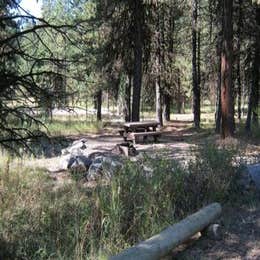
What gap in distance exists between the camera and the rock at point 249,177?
25.6ft

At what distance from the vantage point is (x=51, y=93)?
6.12 meters

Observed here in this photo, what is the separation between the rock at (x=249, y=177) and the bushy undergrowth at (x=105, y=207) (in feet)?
0.90

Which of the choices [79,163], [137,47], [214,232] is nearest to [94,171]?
[79,163]

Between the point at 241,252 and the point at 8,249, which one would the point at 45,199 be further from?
the point at 241,252

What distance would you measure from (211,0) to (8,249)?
15.8 m

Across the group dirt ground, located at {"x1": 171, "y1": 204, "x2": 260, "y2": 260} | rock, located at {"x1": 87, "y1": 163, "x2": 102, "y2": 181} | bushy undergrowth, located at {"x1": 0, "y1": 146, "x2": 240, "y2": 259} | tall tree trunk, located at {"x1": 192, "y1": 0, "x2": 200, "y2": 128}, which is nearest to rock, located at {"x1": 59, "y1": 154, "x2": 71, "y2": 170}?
rock, located at {"x1": 87, "y1": 163, "x2": 102, "y2": 181}

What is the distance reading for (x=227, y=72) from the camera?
52.2 ft

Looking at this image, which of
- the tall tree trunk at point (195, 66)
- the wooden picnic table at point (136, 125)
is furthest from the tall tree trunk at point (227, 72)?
the tall tree trunk at point (195, 66)

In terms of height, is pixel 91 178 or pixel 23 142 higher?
pixel 23 142

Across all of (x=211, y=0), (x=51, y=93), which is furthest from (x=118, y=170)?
(x=211, y=0)

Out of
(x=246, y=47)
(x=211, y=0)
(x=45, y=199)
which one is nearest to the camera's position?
(x=45, y=199)

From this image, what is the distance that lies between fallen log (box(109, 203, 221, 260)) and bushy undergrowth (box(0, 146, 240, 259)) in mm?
411

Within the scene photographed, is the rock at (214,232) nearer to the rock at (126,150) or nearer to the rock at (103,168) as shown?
the rock at (103,168)

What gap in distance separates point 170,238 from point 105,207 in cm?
125
